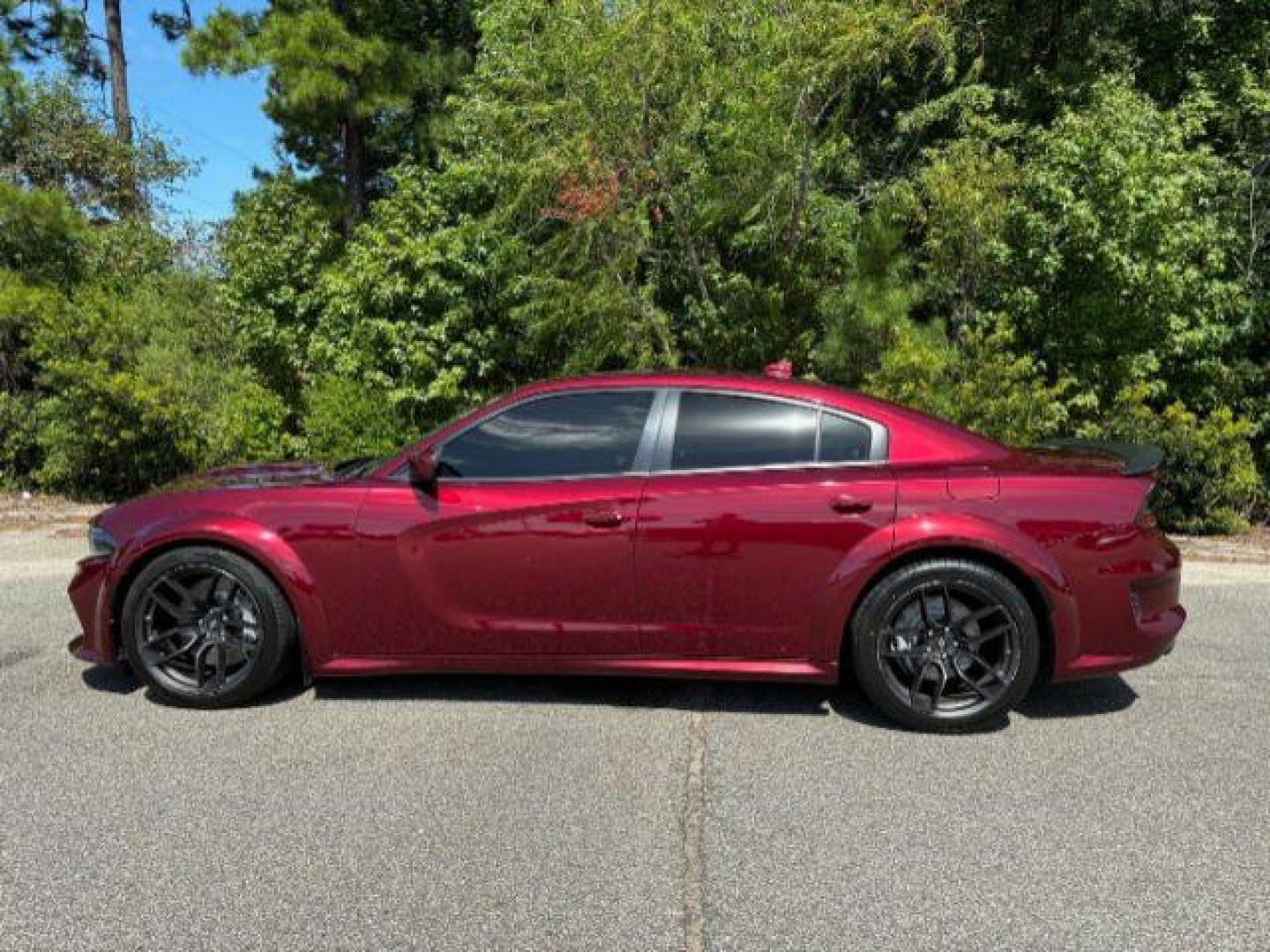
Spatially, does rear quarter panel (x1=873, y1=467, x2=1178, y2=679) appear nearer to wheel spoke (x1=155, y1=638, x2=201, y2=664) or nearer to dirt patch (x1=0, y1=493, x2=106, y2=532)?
wheel spoke (x1=155, y1=638, x2=201, y2=664)

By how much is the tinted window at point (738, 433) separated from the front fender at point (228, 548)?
1651 mm

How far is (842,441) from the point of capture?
172 inches

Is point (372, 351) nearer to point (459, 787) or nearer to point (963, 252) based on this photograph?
point (963, 252)

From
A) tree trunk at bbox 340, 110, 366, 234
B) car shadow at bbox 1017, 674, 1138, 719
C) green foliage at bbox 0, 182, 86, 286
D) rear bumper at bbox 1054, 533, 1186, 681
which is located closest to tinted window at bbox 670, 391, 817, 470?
rear bumper at bbox 1054, 533, 1186, 681

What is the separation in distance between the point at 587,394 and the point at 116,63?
25296 mm

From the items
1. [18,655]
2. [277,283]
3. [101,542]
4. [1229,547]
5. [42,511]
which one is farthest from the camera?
[277,283]

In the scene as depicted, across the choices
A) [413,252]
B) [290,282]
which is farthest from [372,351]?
[290,282]

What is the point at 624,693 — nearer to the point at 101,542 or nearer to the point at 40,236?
the point at 101,542

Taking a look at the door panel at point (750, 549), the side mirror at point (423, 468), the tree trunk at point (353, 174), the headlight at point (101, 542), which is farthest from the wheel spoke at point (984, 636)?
the tree trunk at point (353, 174)

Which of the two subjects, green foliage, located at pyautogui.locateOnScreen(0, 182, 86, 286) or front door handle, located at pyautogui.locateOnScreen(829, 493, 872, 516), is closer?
front door handle, located at pyautogui.locateOnScreen(829, 493, 872, 516)

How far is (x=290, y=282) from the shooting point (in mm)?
14039

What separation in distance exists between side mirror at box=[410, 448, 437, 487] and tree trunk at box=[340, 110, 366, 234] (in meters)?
11.5

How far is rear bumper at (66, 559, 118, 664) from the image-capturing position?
14.9 feet

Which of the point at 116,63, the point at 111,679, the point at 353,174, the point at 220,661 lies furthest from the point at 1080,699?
the point at 116,63
